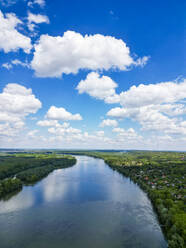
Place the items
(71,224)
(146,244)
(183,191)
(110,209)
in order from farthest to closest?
(183,191), (110,209), (71,224), (146,244)

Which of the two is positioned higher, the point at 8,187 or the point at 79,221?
the point at 8,187

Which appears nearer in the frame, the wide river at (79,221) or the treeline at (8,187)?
the wide river at (79,221)

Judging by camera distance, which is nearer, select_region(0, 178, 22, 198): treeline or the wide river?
the wide river

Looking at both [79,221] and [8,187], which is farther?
[8,187]

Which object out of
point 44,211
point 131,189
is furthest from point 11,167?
point 131,189

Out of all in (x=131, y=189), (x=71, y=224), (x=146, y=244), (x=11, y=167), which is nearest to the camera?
(x=146, y=244)

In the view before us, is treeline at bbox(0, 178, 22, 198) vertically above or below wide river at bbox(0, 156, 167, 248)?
above

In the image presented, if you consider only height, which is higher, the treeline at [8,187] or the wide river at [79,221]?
the treeline at [8,187]

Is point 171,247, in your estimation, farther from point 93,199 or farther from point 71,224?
point 93,199
